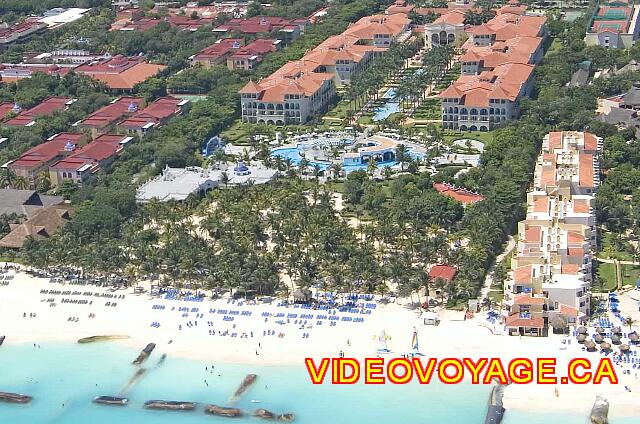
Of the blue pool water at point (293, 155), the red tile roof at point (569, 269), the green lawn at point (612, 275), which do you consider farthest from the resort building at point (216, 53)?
the red tile roof at point (569, 269)

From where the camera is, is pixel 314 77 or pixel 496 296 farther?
pixel 314 77

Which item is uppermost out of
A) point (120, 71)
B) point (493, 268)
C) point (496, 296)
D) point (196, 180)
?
point (496, 296)

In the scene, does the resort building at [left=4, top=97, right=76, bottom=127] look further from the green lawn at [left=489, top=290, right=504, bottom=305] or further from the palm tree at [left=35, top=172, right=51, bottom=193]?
the green lawn at [left=489, top=290, right=504, bottom=305]

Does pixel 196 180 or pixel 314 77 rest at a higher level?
pixel 196 180

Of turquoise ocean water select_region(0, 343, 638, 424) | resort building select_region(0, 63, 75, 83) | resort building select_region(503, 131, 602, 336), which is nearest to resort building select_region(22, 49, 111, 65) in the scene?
resort building select_region(0, 63, 75, 83)

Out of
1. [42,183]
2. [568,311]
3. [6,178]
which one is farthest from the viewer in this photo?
[6,178]

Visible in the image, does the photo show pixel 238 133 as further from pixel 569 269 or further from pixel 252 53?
pixel 569 269

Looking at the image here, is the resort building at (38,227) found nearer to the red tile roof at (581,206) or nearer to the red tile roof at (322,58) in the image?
the red tile roof at (322,58)

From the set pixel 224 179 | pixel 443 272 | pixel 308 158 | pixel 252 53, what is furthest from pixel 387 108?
pixel 443 272
